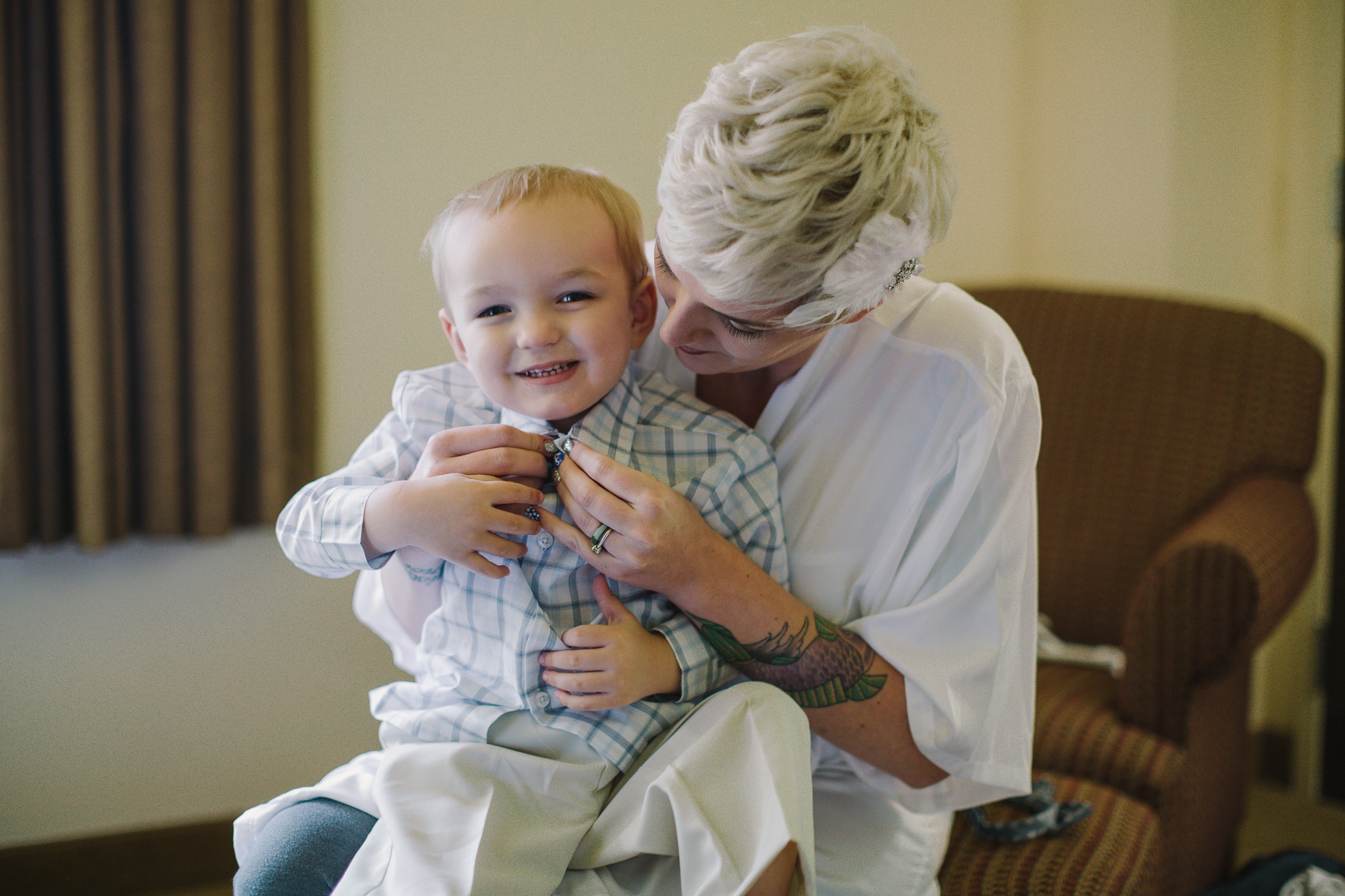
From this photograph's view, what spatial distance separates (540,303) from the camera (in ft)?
3.60

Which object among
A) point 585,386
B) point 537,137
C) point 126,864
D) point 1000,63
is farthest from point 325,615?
point 1000,63

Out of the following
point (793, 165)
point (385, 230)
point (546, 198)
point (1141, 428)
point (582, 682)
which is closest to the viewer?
point (793, 165)

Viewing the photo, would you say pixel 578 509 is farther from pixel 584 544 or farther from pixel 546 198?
pixel 546 198

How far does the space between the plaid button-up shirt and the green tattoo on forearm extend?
36 mm

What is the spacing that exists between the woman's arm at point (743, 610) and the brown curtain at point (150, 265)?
1165 mm

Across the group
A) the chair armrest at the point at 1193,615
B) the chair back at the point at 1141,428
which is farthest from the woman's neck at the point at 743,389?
the chair back at the point at 1141,428

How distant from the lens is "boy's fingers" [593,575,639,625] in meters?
1.09

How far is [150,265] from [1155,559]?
6.54 ft

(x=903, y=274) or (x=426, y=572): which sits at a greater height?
(x=903, y=274)

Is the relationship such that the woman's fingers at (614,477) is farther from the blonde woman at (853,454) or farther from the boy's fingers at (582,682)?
the boy's fingers at (582,682)

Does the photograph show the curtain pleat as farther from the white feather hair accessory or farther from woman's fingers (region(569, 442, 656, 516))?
the white feather hair accessory

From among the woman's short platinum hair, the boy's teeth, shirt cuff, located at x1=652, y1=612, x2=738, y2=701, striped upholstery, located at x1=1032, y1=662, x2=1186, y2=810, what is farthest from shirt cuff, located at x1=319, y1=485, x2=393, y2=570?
striped upholstery, located at x1=1032, y1=662, x2=1186, y2=810

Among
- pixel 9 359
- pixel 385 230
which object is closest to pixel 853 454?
pixel 385 230

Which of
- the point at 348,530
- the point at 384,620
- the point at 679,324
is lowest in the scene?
the point at 384,620
